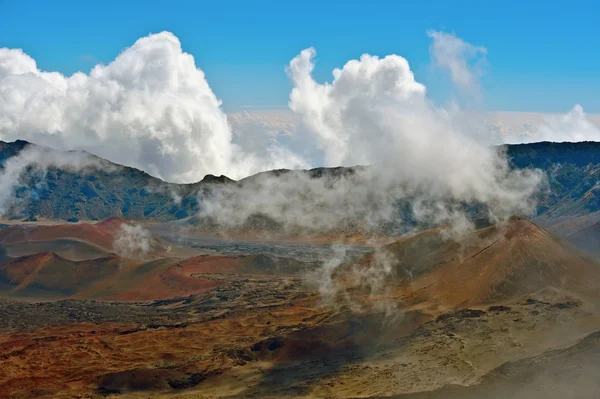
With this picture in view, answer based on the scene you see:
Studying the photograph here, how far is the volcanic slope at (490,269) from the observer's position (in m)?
78.8

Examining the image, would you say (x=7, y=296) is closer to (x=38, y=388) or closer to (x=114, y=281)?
(x=114, y=281)

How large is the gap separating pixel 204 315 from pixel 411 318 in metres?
36.9

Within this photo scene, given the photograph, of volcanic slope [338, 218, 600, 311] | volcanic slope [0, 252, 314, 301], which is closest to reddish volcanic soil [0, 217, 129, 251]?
volcanic slope [0, 252, 314, 301]

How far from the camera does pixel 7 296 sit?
11519cm

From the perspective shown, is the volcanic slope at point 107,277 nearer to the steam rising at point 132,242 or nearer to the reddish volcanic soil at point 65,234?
→ the steam rising at point 132,242

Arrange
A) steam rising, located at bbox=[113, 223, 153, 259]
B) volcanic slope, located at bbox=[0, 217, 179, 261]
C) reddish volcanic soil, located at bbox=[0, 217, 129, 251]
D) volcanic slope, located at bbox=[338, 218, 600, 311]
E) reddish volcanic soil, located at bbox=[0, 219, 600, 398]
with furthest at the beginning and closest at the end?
reddish volcanic soil, located at bbox=[0, 217, 129, 251] → steam rising, located at bbox=[113, 223, 153, 259] → volcanic slope, located at bbox=[0, 217, 179, 261] → volcanic slope, located at bbox=[338, 218, 600, 311] → reddish volcanic soil, located at bbox=[0, 219, 600, 398]

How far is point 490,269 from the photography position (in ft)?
273

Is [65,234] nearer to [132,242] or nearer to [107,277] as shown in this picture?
[132,242]

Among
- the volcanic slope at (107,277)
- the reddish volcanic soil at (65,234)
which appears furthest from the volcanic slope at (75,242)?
the volcanic slope at (107,277)

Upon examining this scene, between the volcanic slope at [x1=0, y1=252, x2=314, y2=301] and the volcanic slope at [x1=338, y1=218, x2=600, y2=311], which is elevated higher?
the volcanic slope at [x1=0, y1=252, x2=314, y2=301]

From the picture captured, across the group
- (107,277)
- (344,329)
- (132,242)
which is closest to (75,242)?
(132,242)

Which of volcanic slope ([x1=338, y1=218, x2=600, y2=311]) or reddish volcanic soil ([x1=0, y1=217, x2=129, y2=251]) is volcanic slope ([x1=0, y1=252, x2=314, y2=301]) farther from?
volcanic slope ([x1=338, y1=218, x2=600, y2=311])

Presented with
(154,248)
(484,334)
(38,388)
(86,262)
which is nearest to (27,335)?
(38,388)

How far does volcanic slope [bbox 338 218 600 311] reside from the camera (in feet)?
259
